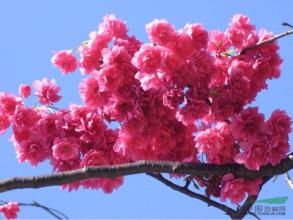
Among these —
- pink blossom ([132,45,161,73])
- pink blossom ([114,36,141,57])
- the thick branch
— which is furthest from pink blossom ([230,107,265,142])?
pink blossom ([114,36,141,57])

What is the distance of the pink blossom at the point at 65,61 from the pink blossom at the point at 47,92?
0.67 ft

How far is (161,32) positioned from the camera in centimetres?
327

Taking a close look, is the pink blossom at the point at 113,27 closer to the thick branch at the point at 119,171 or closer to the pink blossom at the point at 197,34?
the pink blossom at the point at 197,34

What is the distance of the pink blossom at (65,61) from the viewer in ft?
12.4

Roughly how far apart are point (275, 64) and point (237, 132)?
66 cm

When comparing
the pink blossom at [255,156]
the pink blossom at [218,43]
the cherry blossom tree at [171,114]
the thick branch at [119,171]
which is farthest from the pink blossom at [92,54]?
the pink blossom at [255,156]

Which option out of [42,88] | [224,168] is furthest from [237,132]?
[42,88]

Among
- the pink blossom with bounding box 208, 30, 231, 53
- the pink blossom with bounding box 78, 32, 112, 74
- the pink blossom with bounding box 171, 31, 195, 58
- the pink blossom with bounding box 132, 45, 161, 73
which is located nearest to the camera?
the pink blossom with bounding box 132, 45, 161, 73

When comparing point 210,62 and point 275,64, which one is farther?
point 275,64

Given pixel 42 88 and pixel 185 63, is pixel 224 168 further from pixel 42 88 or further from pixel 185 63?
pixel 42 88

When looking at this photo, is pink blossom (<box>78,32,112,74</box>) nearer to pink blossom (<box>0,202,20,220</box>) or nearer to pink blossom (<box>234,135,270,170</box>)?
pink blossom (<box>234,135,270,170</box>)

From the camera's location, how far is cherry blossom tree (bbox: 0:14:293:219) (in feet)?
10.7

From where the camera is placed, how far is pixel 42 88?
3918 millimetres

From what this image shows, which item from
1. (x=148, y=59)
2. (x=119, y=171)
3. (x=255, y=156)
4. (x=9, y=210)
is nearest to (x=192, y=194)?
(x=255, y=156)
